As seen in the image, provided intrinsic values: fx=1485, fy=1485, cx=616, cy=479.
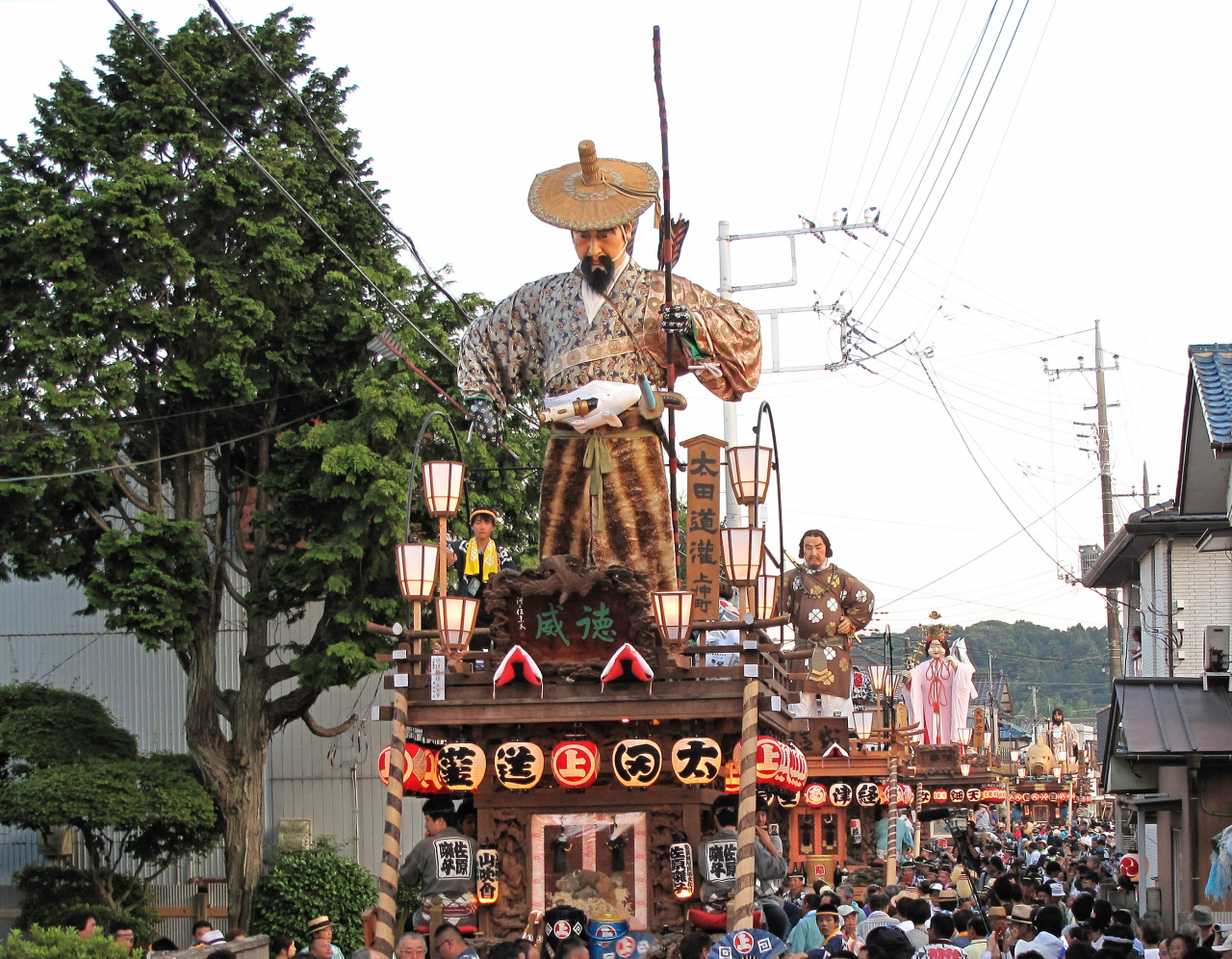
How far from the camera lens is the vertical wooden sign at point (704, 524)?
15.3m

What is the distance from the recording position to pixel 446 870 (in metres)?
12.4

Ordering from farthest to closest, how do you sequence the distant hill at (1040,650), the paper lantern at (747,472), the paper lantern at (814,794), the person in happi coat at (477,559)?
the distant hill at (1040,650)
the paper lantern at (814,794)
the person in happi coat at (477,559)
the paper lantern at (747,472)


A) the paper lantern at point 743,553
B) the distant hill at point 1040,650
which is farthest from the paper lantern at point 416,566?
the distant hill at point 1040,650

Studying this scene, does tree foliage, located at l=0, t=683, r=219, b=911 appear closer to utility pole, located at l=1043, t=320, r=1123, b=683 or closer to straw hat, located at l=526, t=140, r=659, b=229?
straw hat, located at l=526, t=140, r=659, b=229

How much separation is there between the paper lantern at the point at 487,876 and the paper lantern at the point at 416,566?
2284mm

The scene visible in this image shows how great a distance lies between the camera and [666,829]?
42.0 feet

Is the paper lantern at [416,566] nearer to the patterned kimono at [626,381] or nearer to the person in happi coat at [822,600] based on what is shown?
the patterned kimono at [626,381]

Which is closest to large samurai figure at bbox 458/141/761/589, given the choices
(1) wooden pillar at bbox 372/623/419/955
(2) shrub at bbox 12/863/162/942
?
(1) wooden pillar at bbox 372/623/419/955

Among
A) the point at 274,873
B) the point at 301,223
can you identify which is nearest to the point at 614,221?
the point at 301,223

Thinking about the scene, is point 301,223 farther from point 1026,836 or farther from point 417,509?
point 1026,836

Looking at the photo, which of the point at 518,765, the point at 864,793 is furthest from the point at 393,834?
the point at 864,793

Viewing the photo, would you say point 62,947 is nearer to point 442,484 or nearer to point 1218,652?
point 442,484

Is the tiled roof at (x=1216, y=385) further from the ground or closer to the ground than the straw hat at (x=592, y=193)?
closer to the ground

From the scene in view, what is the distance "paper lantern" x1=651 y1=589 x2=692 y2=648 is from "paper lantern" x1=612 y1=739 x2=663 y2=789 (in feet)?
3.31
